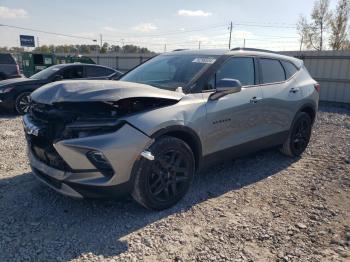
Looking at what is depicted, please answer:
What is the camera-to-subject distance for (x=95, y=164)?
2898mm

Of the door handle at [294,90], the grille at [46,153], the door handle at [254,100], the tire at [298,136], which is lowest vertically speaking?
the tire at [298,136]

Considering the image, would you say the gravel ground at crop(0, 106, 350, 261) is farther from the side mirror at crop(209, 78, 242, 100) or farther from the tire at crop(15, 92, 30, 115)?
the tire at crop(15, 92, 30, 115)

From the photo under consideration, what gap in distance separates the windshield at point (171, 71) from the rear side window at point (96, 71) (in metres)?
5.57

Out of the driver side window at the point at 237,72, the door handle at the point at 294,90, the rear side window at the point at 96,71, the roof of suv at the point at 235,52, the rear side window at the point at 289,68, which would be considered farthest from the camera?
the rear side window at the point at 96,71

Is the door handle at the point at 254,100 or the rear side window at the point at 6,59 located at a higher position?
the rear side window at the point at 6,59

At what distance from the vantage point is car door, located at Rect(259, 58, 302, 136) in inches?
180

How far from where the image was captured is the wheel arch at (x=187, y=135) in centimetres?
319

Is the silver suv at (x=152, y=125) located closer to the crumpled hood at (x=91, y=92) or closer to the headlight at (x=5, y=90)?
the crumpled hood at (x=91, y=92)

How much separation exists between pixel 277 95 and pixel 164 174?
91.3 inches

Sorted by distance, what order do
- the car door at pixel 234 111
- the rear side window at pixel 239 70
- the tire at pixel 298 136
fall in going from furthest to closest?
the tire at pixel 298 136 → the rear side window at pixel 239 70 → the car door at pixel 234 111

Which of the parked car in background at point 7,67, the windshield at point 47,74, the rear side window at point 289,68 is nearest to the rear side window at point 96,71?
the windshield at point 47,74

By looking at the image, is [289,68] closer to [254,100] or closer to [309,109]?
[309,109]

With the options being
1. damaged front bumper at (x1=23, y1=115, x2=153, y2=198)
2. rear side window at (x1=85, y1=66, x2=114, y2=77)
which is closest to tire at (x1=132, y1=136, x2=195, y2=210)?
damaged front bumper at (x1=23, y1=115, x2=153, y2=198)

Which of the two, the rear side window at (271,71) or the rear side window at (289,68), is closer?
the rear side window at (271,71)
